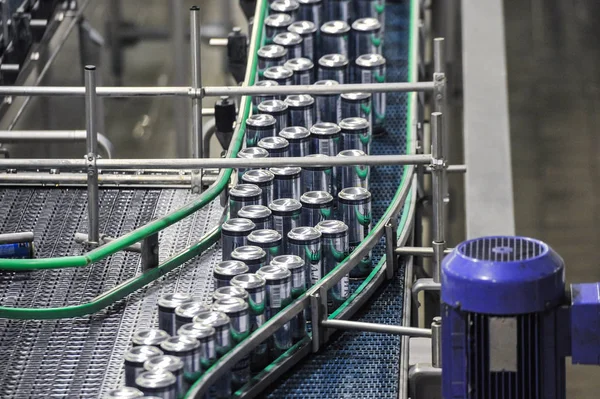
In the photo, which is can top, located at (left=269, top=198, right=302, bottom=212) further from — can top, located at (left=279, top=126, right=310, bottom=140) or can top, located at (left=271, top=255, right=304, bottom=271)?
can top, located at (left=279, top=126, right=310, bottom=140)

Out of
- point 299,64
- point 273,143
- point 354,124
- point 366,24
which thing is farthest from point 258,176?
point 366,24

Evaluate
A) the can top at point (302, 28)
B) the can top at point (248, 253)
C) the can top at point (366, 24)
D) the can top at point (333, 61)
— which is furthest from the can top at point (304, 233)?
the can top at point (366, 24)

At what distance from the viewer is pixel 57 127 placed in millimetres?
8375

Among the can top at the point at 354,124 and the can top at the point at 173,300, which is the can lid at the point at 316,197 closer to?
the can top at the point at 354,124

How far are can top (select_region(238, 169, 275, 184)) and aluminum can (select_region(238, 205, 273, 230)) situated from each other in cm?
18

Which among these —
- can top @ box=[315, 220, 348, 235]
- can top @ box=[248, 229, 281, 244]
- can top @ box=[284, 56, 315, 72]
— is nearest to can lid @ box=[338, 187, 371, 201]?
can top @ box=[315, 220, 348, 235]

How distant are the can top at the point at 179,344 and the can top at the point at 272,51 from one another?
196cm

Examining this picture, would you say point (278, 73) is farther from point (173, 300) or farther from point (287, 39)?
point (173, 300)

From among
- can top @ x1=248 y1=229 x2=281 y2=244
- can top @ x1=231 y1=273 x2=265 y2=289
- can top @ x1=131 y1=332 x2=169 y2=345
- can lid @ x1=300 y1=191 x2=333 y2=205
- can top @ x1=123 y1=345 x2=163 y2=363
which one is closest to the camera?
can top @ x1=123 y1=345 x2=163 y2=363

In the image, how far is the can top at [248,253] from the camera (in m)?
3.83

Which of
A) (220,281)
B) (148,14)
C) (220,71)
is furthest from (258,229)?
(148,14)

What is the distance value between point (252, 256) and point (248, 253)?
3 cm

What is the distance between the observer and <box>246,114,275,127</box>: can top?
4.62 meters

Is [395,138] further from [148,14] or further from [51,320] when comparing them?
[148,14]
